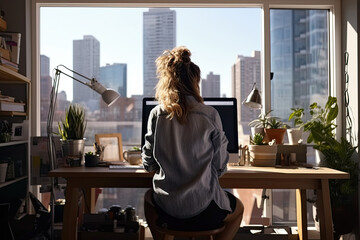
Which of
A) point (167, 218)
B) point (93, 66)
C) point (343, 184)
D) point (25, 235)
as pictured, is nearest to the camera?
point (167, 218)

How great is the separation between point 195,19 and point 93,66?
3.12 feet

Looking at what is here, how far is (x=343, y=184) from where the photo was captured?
3.06m

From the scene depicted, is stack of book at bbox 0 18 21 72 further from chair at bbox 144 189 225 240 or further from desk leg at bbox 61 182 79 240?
chair at bbox 144 189 225 240

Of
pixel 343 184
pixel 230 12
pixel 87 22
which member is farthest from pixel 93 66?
pixel 343 184

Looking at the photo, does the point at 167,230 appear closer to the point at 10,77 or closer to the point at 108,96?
the point at 108,96

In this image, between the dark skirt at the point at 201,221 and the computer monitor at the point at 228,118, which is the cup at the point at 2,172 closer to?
the computer monitor at the point at 228,118

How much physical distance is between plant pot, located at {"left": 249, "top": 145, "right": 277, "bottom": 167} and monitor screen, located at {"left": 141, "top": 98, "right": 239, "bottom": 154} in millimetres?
146

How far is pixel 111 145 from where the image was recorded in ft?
10.4

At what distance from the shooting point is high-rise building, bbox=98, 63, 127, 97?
3.45 metres

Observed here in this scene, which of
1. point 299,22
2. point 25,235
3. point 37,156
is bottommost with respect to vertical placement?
point 25,235

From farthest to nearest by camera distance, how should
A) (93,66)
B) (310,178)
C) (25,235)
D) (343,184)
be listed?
(93,66) → (343,184) → (25,235) → (310,178)

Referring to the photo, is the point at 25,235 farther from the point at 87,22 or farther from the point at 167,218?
the point at 87,22

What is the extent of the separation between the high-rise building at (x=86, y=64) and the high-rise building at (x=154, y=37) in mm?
413

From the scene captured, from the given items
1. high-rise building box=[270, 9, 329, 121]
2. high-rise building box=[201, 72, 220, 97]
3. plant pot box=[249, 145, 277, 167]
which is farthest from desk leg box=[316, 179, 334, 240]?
high-rise building box=[201, 72, 220, 97]
